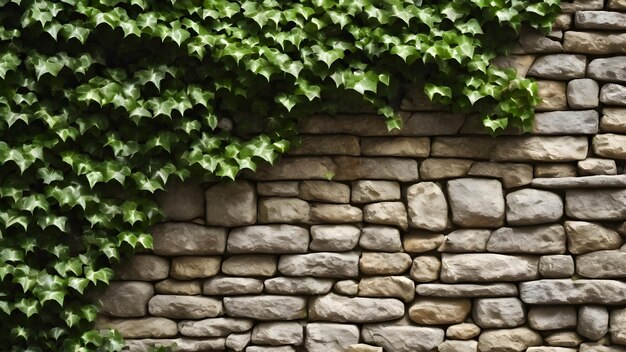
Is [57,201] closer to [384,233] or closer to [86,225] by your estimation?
[86,225]

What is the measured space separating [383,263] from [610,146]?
1167 mm

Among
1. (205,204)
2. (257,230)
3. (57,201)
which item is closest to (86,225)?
(57,201)

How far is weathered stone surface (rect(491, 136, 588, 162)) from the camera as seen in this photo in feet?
11.2

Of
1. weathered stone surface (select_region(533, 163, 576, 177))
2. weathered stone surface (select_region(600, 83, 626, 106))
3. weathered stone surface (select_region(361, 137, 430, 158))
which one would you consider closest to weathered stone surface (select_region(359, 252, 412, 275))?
weathered stone surface (select_region(361, 137, 430, 158))

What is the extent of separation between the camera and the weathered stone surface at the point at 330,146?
346cm

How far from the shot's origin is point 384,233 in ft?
11.3

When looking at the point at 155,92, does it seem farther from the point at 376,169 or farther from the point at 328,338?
the point at 328,338

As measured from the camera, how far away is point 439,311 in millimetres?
3434

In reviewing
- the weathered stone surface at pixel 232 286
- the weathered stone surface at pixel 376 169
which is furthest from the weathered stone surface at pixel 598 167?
the weathered stone surface at pixel 232 286

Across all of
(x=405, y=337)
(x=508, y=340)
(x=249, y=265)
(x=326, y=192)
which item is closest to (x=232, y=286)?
(x=249, y=265)

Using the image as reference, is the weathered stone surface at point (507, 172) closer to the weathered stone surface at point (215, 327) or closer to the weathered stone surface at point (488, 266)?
the weathered stone surface at point (488, 266)

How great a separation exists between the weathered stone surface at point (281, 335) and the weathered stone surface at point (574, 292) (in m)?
1.05

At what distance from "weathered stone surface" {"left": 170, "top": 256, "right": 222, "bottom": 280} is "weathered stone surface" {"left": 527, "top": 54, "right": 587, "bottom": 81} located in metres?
1.74

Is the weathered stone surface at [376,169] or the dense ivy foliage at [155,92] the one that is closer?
the dense ivy foliage at [155,92]
